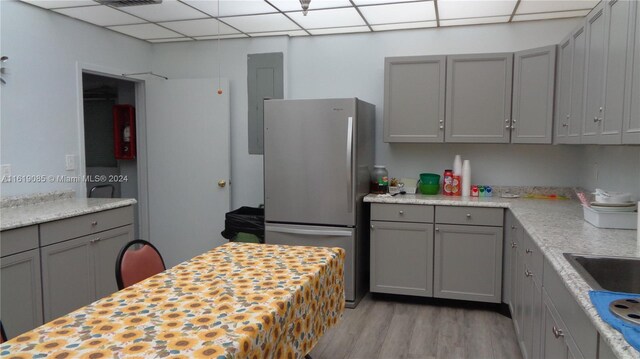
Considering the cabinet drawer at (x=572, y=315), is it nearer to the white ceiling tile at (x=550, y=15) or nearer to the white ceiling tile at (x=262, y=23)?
the white ceiling tile at (x=550, y=15)

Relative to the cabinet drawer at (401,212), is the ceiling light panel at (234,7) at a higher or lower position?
higher

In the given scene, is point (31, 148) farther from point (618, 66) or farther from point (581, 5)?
point (581, 5)

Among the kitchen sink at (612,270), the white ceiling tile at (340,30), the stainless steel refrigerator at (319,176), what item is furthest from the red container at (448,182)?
the kitchen sink at (612,270)

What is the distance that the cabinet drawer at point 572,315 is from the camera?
4.48 ft

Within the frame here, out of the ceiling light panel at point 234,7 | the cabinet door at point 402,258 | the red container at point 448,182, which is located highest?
the ceiling light panel at point 234,7

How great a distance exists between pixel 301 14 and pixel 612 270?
289cm

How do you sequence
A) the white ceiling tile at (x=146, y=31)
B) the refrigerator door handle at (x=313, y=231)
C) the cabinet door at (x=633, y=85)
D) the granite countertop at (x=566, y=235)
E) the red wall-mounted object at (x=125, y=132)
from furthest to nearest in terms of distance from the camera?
the red wall-mounted object at (x=125, y=132) < the white ceiling tile at (x=146, y=31) < the refrigerator door handle at (x=313, y=231) < the cabinet door at (x=633, y=85) < the granite countertop at (x=566, y=235)

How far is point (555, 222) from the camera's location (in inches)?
105

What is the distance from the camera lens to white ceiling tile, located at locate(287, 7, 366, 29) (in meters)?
3.67

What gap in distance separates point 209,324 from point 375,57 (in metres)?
3.40

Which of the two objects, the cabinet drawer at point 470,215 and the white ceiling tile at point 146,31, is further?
the white ceiling tile at point 146,31

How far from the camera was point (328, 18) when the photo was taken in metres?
3.84

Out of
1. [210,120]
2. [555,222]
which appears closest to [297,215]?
[210,120]

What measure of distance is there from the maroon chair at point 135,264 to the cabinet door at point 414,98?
2.32 m
